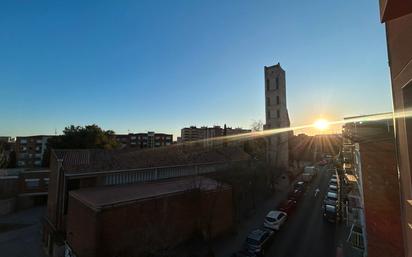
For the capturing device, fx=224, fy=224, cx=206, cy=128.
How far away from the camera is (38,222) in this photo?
24.9 meters

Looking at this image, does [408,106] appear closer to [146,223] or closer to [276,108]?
[146,223]

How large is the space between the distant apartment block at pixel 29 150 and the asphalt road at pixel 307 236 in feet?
199

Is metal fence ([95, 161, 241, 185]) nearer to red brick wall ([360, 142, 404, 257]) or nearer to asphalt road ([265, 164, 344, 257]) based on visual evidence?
asphalt road ([265, 164, 344, 257])

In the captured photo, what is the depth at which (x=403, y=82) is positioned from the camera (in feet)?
11.0

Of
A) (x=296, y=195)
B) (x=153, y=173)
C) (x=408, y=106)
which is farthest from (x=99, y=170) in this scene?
(x=296, y=195)

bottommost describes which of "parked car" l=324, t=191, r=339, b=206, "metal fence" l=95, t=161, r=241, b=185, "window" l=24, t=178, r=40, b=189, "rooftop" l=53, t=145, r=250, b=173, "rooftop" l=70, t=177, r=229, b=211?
"parked car" l=324, t=191, r=339, b=206

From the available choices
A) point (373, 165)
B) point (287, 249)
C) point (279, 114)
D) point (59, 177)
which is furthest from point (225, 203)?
point (279, 114)

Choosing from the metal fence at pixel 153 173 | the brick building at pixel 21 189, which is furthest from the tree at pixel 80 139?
the metal fence at pixel 153 173

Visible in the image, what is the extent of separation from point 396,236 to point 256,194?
1766cm

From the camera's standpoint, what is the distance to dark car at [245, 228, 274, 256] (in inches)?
542

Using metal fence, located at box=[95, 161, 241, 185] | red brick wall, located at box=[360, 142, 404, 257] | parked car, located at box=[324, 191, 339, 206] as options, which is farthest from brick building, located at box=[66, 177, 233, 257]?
parked car, located at box=[324, 191, 339, 206]

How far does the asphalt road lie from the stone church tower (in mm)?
16065

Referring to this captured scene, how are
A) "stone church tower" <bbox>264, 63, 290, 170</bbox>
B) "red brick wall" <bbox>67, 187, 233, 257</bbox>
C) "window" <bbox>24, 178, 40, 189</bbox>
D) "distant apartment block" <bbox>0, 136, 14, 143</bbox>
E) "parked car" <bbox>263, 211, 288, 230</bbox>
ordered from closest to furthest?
1. "red brick wall" <bbox>67, 187, 233, 257</bbox>
2. "parked car" <bbox>263, 211, 288, 230</bbox>
3. "window" <bbox>24, 178, 40, 189</bbox>
4. "stone church tower" <bbox>264, 63, 290, 170</bbox>
5. "distant apartment block" <bbox>0, 136, 14, 143</bbox>

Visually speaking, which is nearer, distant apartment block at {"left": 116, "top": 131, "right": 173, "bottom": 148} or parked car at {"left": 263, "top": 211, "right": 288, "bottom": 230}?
parked car at {"left": 263, "top": 211, "right": 288, "bottom": 230}
